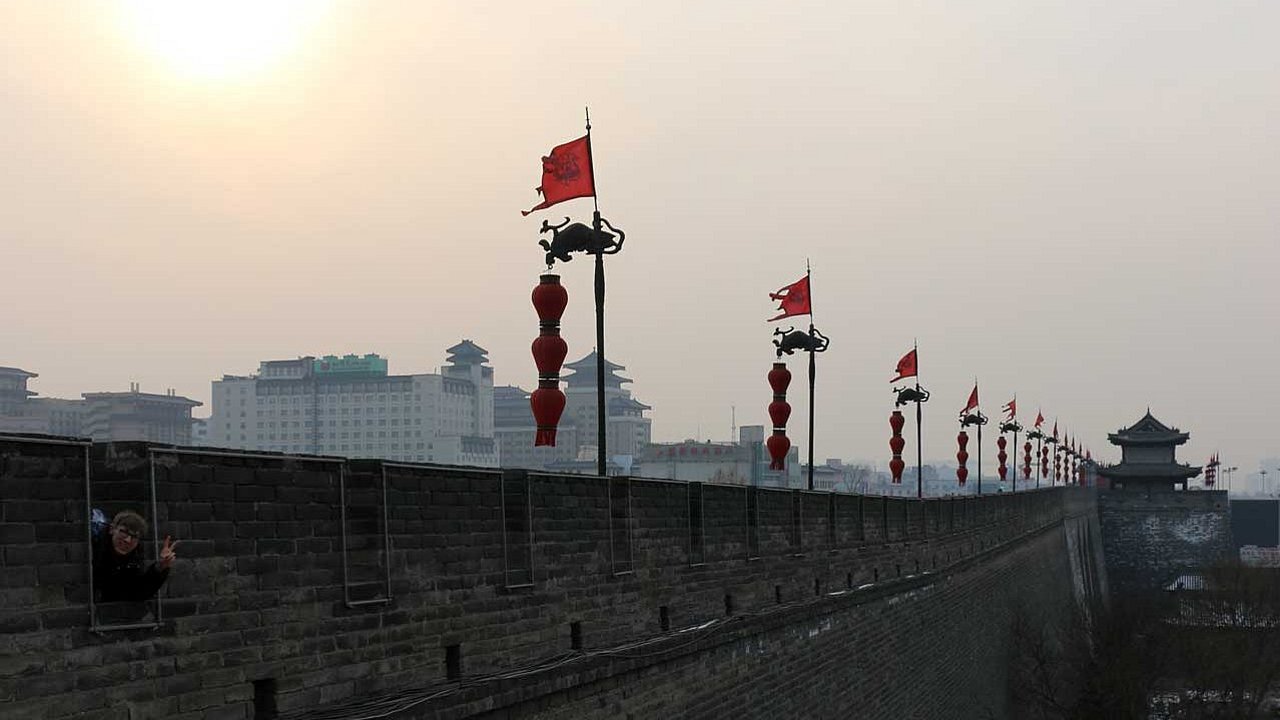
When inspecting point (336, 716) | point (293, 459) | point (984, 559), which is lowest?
point (984, 559)

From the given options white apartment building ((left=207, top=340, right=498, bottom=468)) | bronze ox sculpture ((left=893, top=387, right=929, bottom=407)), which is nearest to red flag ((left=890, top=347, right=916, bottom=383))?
bronze ox sculpture ((left=893, top=387, right=929, bottom=407))

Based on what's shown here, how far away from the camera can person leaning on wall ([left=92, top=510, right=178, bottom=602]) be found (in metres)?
6.14

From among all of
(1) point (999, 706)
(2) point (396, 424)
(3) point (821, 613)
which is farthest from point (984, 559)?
(2) point (396, 424)

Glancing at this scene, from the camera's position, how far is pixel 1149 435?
87.5 m

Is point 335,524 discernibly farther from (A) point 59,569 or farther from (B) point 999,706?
(B) point 999,706

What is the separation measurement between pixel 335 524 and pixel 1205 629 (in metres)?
46.6

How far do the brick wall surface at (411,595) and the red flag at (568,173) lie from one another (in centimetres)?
343

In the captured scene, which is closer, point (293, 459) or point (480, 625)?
point (293, 459)

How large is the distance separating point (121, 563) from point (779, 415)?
55.6ft

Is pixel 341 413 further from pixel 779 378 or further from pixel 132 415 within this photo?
pixel 779 378

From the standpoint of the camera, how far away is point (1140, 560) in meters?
79.6

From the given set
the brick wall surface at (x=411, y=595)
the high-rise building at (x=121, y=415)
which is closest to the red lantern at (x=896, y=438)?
the brick wall surface at (x=411, y=595)

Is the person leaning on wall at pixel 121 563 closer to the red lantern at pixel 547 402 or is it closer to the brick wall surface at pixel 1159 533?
the red lantern at pixel 547 402

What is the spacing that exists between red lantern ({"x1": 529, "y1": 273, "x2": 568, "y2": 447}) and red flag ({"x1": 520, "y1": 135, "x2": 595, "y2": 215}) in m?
2.16
